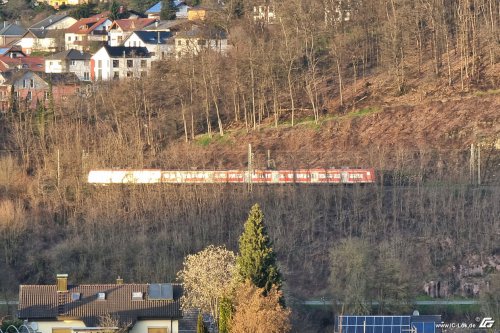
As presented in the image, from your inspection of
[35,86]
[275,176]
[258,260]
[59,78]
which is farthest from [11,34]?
[258,260]

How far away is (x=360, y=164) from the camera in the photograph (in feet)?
187

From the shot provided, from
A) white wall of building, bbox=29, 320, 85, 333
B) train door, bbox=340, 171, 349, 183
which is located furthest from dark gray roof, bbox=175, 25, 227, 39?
white wall of building, bbox=29, 320, 85, 333

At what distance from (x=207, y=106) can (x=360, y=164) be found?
362 inches

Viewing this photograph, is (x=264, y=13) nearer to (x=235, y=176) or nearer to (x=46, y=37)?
(x=46, y=37)

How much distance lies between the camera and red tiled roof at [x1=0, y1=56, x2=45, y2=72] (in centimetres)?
7731

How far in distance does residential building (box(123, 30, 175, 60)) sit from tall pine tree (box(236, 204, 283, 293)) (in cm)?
3809

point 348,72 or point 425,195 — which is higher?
point 348,72

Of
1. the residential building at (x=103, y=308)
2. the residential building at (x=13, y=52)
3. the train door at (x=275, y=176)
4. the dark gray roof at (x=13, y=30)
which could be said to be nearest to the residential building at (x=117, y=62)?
the residential building at (x=13, y=52)

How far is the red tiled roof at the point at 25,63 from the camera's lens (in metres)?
77.3

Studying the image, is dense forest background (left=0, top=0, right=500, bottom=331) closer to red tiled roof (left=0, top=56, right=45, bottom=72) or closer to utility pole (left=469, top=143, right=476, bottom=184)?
utility pole (left=469, top=143, right=476, bottom=184)

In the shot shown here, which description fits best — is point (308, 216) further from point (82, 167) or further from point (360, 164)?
point (82, 167)

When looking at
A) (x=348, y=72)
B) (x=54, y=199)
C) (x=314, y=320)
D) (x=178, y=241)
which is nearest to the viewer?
(x=314, y=320)

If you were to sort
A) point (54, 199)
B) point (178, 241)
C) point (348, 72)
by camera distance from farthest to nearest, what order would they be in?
point (348, 72) → point (54, 199) → point (178, 241)

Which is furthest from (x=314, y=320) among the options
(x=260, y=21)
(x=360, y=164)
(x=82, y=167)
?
(x=260, y=21)
